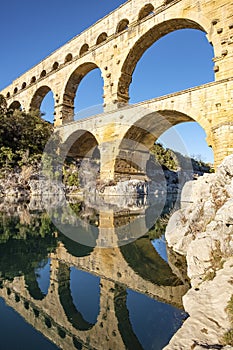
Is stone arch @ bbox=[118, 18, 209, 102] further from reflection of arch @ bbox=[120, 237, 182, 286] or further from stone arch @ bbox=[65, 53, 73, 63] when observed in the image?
reflection of arch @ bbox=[120, 237, 182, 286]

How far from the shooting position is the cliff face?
79.4 inches

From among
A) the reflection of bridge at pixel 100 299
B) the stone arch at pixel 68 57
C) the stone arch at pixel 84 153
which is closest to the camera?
the reflection of bridge at pixel 100 299

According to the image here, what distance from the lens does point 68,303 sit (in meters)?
3.18

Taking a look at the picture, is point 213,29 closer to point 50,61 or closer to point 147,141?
point 147,141

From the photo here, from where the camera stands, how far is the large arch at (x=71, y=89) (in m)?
19.1

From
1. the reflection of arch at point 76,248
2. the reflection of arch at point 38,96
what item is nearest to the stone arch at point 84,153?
the reflection of arch at point 38,96

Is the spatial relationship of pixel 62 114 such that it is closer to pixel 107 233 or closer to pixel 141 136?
pixel 141 136

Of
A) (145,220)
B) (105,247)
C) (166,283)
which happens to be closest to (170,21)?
(145,220)

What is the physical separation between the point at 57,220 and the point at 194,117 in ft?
22.4

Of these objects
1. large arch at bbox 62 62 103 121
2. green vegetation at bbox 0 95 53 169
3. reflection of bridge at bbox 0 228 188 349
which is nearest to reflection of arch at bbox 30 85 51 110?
large arch at bbox 62 62 103 121

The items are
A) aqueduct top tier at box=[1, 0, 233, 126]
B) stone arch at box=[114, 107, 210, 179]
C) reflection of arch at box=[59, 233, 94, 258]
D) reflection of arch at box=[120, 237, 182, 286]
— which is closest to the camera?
reflection of arch at box=[120, 237, 182, 286]

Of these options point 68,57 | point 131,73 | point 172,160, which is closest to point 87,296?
point 131,73

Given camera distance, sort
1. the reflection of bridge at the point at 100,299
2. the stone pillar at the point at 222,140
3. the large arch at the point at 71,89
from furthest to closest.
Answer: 1. the large arch at the point at 71,89
2. the stone pillar at the point at 222,140
3. the reflection of bridge at the point at 100,299

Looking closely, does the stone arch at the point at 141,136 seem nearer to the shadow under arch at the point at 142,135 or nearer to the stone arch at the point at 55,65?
the shadow under arch at the point at 142,135
